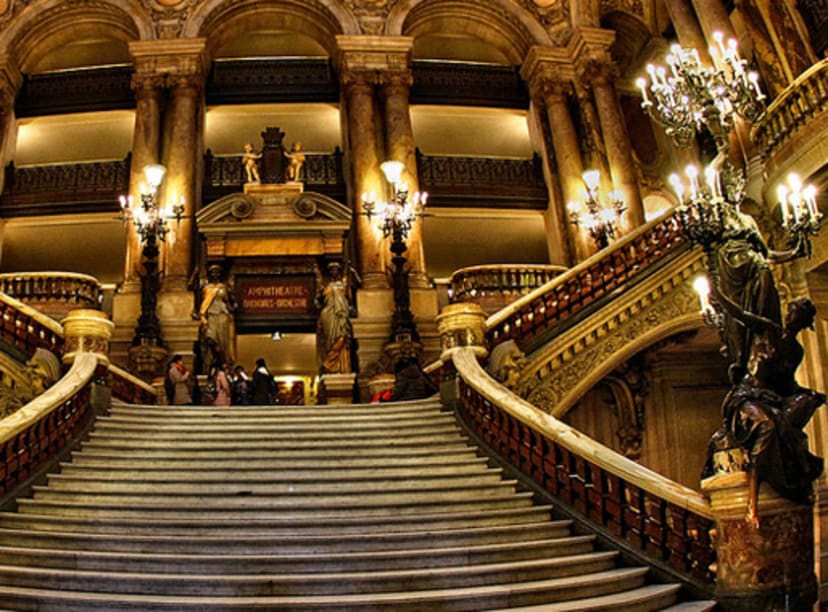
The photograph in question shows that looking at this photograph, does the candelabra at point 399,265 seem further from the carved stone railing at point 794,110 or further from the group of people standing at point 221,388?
the carved stone railing at point 794,110

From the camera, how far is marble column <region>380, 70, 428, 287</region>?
15859mm

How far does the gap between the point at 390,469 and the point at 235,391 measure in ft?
16.2

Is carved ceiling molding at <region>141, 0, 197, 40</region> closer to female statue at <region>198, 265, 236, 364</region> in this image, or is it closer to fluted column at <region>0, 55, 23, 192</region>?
fluted column at <region>0, 55, 23, 192</region>

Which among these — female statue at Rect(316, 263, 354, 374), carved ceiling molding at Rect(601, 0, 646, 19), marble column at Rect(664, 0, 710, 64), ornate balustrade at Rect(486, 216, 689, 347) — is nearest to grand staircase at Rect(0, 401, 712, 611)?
ornate balustrade at Rect(486, 216, 689, 347)

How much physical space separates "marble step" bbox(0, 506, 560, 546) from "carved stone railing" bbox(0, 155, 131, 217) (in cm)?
1268

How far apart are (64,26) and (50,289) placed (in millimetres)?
7635

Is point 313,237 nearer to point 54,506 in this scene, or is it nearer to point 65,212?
point 65,212

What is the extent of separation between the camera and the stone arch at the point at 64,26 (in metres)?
17.7

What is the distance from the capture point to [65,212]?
1761 cm

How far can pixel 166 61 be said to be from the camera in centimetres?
1738

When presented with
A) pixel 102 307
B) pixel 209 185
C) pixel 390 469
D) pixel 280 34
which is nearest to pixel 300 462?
pixel 390 469

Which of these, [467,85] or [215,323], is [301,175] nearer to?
[467,85]

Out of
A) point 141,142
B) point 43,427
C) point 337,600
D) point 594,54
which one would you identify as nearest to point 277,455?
point 43,427

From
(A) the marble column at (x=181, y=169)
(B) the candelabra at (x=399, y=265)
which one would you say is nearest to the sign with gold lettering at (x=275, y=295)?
(A) the marble column at (x=181, y=169)
